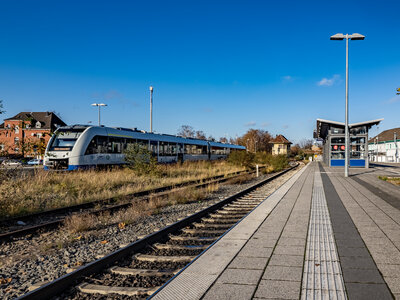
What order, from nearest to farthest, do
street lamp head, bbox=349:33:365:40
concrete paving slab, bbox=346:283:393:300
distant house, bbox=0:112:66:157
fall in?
concrete paving slab, bbox=346:283:393:300, distant house, bbox=0:112:66:157, street lamp head, bbox=349:33:365:40

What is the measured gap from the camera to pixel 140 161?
17.8m

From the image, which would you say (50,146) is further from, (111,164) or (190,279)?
(190,279)

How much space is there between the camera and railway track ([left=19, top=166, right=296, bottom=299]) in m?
3.59

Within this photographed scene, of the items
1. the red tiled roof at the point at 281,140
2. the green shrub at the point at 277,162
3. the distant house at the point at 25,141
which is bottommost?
the green shrub at the point at 277,162

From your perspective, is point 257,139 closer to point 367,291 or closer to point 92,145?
point 92,145

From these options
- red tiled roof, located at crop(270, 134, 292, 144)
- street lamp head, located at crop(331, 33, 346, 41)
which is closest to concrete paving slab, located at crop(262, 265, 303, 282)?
street lamp head, located at crop(331, 33, 346, 41)

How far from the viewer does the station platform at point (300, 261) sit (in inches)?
134

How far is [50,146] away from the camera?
17.5 metres

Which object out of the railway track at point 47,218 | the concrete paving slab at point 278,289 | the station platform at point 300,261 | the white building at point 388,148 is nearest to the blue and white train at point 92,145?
the railway track at point 47,218

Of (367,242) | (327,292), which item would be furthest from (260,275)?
(367,242)

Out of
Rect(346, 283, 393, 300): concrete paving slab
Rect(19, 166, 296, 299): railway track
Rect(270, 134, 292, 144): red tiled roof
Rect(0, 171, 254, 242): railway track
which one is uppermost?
Rect(270, 134, 292, 144): red tiled roof

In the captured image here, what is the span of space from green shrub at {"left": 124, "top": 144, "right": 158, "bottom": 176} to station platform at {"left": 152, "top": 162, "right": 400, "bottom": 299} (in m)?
11.0

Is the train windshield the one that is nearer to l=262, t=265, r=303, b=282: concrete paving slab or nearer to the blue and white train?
the blue and white train

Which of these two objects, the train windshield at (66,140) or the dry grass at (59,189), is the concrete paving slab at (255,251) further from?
the train windshield at (66,140)
